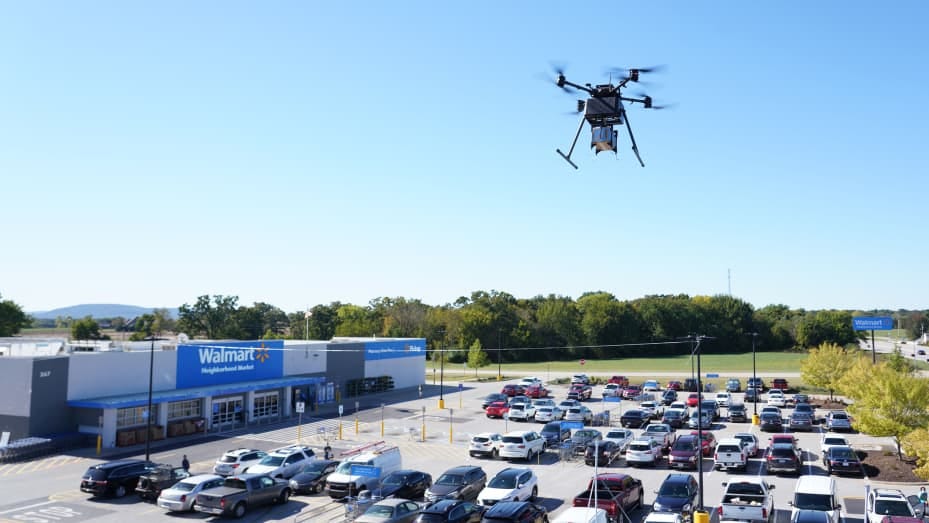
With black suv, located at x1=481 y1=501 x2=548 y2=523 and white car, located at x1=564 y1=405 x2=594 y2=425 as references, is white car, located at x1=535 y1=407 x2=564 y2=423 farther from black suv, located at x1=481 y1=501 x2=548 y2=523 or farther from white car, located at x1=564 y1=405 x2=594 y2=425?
black suv, located at x1=481 y1=501 x2=548 y2=523

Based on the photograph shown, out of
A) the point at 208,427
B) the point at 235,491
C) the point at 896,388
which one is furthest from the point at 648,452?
the point at 208,427

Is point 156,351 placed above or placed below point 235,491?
above

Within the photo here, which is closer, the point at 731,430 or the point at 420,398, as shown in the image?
the point at 731,430

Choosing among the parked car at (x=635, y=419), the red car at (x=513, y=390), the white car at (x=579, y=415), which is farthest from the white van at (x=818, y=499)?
Result: the red car at (x=513, y=390)

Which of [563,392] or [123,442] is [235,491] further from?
[563,392]

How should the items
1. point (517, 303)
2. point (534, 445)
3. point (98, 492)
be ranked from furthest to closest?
1. point (517, 303)
2. point (534, 445)
3. point (98, 492)

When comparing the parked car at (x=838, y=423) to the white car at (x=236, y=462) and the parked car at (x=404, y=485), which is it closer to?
the parked car at (x=404, y=485)

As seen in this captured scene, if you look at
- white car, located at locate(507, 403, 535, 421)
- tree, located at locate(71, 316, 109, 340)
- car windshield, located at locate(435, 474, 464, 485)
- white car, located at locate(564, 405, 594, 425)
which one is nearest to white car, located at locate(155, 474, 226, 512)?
car windshield, located at locate(435, 474, 464, 485)
